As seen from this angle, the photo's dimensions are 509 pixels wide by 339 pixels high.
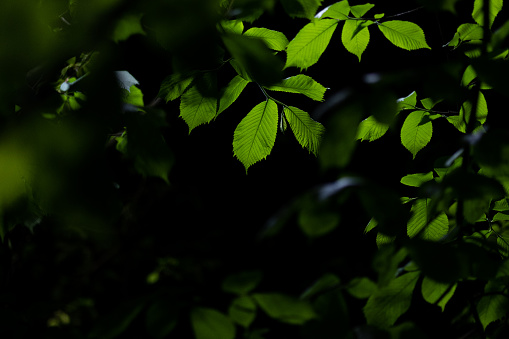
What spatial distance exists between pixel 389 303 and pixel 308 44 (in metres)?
0.58

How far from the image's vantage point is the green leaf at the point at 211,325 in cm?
51

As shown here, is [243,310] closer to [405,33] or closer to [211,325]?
[211,325]

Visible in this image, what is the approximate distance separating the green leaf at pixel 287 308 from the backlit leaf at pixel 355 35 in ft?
2.40

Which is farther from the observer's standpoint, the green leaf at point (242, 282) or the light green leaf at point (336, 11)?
the light green leaf at point (336, 11)

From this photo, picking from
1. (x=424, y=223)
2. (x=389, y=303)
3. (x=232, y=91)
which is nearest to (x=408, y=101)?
(x=424, y=223)

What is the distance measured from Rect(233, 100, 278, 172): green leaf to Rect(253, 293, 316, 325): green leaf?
475 millimetres

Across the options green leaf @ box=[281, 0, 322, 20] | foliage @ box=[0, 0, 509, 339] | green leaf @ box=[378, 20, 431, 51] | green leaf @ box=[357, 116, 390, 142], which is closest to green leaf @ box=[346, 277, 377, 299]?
foliage @ box=[0, 0, 509, 339]

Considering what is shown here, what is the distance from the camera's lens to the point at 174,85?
868mm

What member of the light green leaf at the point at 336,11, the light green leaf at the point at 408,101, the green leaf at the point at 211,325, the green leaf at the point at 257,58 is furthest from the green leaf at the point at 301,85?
the green leaf at the point at 211,325

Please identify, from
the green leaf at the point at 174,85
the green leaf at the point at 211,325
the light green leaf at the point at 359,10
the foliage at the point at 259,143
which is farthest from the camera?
the light green leaf at the point at 359,10

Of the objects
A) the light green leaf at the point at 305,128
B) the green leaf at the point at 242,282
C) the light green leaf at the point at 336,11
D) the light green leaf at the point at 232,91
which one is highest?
the light green leaf at the point at 336,11

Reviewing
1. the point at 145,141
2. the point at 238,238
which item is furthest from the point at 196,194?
the point at 145,141

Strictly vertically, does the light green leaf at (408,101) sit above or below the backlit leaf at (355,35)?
below

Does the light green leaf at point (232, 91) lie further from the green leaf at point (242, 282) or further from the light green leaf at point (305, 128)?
the green leaf at point (242, 282)
